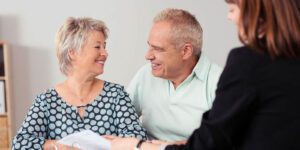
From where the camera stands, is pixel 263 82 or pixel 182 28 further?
pixel 182 28

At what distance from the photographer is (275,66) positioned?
35.1 inches

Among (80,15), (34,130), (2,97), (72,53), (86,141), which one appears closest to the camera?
(86,141)

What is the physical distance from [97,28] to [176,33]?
35 centimetres

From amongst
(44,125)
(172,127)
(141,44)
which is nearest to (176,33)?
(172,127)

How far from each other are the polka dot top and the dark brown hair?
0.85 meters

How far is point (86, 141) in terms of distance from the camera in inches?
57.8

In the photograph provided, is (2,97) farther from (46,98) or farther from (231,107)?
(231,107)

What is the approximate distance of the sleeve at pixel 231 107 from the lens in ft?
2.92

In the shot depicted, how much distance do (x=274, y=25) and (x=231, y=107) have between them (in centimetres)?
21

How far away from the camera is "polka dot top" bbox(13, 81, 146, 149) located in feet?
5.22

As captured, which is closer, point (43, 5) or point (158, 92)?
point (158, 92)

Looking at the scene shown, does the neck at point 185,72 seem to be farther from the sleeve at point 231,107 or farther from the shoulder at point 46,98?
the sleeve at point 231,107

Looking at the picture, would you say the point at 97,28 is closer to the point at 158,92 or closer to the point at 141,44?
the point at 158,92

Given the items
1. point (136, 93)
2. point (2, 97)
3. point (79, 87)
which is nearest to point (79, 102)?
point (79, 87)
